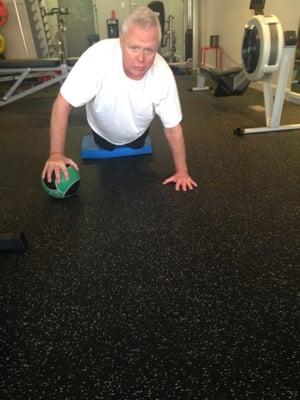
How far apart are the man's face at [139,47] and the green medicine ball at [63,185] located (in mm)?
522

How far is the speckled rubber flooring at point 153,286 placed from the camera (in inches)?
30.0

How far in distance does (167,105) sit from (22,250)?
854 millimetres

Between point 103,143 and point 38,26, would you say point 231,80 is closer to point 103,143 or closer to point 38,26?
point 103,143

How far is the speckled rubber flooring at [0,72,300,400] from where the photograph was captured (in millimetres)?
763

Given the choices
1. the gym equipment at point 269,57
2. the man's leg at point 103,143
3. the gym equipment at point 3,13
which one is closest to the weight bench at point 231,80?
the gym equipment at point 269,57

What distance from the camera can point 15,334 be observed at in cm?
88

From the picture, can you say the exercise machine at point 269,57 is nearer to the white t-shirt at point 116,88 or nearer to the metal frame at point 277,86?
the metal frame at point 277,86

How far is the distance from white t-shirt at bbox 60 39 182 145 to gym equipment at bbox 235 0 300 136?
1.14 m

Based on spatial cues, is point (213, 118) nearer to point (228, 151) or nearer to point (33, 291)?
point (228, 151)

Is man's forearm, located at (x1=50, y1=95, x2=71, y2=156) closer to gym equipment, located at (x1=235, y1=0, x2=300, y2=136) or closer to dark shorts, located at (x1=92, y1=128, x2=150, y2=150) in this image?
dark shorts, located at (x1=92, y1=128, x2=150, y2=150)

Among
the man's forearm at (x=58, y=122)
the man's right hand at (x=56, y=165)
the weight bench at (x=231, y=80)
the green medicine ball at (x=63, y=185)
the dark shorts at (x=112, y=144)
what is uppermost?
the man's forearm at (x=58, y=122)

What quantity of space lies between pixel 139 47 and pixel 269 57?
4.63 ft

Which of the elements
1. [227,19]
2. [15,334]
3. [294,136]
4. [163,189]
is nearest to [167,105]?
[163,189]

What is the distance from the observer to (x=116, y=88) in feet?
4.88
